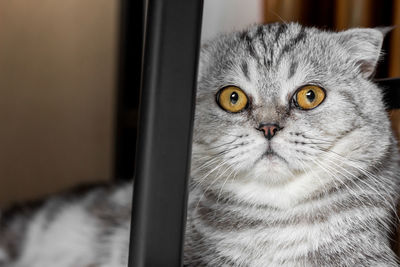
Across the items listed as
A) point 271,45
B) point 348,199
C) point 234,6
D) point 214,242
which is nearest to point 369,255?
point 348,199

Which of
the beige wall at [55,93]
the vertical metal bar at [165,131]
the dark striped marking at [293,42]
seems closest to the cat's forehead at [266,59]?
the dark striped marking at [293,42]

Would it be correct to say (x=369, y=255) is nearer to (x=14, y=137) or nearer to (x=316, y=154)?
(x=316, y=154)

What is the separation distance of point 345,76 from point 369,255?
0.30 meters

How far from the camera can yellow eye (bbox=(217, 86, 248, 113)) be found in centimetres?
82

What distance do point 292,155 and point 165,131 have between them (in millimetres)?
323

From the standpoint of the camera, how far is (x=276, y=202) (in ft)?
2.60

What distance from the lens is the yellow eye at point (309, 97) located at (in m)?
0.80

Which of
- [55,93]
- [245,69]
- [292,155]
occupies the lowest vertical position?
[55,93]

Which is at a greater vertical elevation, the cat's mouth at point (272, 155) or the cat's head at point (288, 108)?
the cat's head at point (288, 108)

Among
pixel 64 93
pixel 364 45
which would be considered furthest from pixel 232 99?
pixel 64 93

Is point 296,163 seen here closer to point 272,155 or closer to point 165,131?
point 272,155

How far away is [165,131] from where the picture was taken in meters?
0.47

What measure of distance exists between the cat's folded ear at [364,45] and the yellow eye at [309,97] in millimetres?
120

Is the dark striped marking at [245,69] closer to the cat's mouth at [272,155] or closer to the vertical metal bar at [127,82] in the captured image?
the cat's mouth at [272,155]
